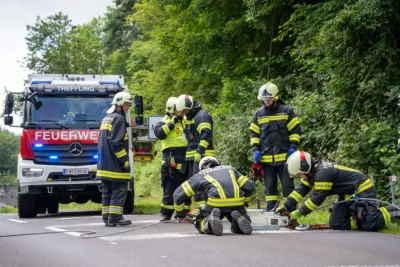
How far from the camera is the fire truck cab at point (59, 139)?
14555mm

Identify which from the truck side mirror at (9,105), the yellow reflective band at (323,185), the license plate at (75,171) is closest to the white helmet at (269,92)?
the yellow reflective band at (323,185)

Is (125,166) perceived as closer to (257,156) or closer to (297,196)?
(257,156)

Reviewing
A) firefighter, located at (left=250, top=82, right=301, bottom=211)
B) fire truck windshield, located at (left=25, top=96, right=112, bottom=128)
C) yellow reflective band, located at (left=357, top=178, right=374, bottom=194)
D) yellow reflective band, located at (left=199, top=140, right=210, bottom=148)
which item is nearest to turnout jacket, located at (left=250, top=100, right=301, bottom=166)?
firefighter, located at (left=250, top=82, right=301, bottom=211)

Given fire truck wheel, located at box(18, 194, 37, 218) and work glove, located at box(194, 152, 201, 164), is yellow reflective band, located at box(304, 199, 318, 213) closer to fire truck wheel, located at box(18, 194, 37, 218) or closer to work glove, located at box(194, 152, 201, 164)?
work glove, located at box(194, 152, 201, 164)

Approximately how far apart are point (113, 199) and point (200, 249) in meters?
3.67

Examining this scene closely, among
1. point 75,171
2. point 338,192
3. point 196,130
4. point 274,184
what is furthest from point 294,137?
point 75,171

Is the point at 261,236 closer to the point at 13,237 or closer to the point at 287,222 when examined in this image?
the point at 287,222

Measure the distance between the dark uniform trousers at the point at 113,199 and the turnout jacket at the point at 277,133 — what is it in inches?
88.5

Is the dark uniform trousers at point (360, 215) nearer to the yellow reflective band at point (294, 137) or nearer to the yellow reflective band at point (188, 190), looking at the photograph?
the yellow reflective band at point (294, 137)

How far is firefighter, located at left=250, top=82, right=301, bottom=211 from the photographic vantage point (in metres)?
11.1

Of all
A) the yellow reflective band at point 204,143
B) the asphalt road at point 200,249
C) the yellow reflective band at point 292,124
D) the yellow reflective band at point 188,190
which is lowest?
the asphalt road at point 200,249

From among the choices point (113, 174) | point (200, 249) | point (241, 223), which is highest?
point (113, 174)

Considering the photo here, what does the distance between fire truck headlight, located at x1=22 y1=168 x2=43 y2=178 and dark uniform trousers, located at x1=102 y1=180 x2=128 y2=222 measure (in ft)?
12.3

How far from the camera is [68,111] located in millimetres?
15016
